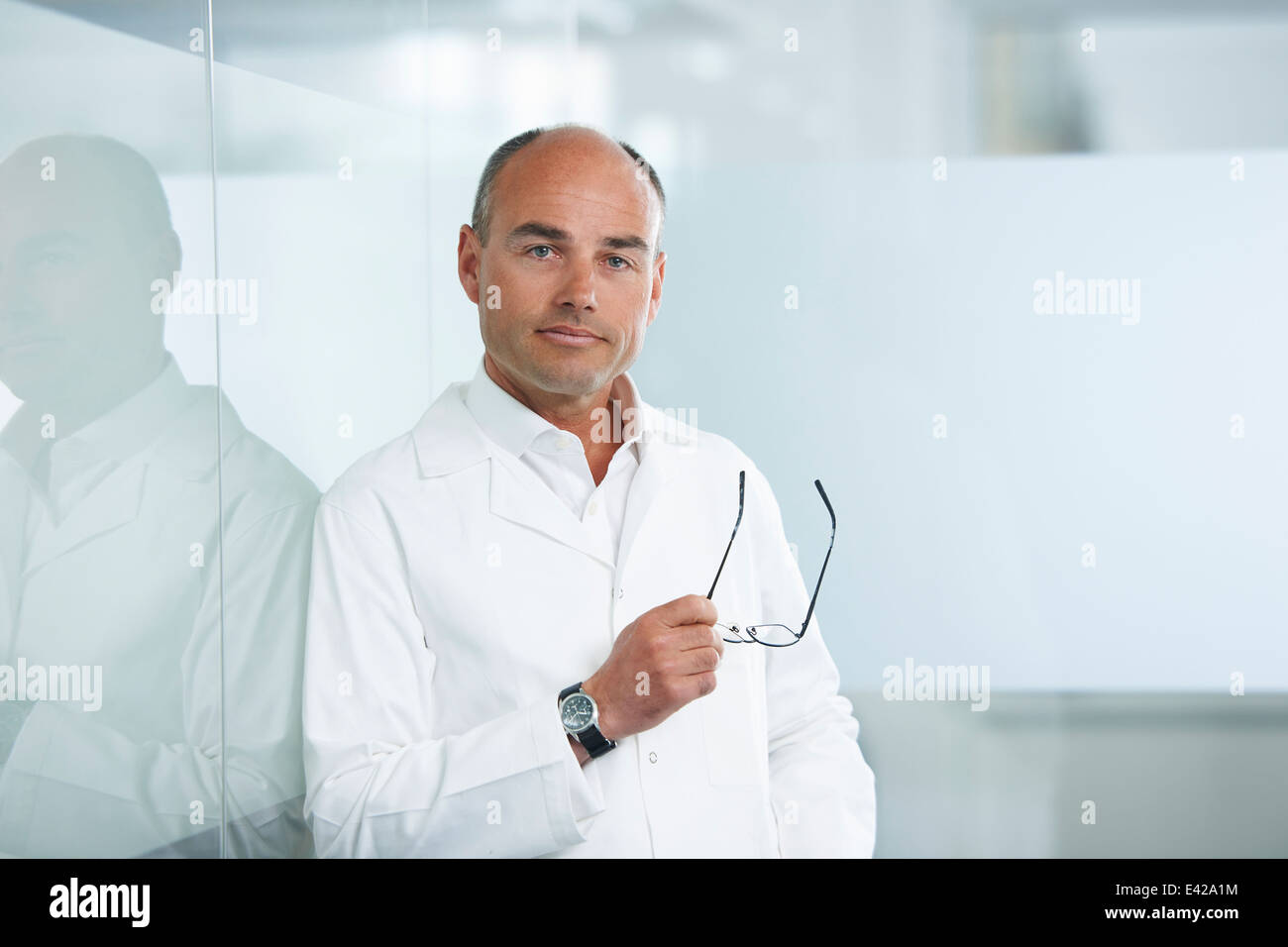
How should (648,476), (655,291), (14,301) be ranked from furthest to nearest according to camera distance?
(655,291) → (648,476) → (14,301)

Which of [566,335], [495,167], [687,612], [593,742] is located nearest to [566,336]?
[566,335]

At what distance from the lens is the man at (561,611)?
1.10 m

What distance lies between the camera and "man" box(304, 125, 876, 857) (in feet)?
3.60

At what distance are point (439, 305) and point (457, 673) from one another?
0.74m

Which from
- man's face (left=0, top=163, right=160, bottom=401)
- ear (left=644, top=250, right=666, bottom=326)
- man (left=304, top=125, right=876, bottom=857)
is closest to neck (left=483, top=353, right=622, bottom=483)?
man (left=304, top=125, right=876, bottom=857)

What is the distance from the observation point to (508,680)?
114 cm

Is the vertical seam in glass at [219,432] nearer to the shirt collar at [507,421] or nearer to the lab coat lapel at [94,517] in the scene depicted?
the lab coat lapel at [94,517]

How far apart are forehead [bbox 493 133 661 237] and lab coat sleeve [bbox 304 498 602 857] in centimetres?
48

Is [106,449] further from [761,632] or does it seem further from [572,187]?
[761,632]

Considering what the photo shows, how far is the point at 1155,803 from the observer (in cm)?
149

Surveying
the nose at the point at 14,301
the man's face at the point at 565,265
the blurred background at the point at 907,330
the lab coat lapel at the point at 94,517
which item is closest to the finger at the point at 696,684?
the man's face at the point at 565,265

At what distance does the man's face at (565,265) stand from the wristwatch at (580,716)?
384 mm

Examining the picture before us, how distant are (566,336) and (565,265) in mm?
87
